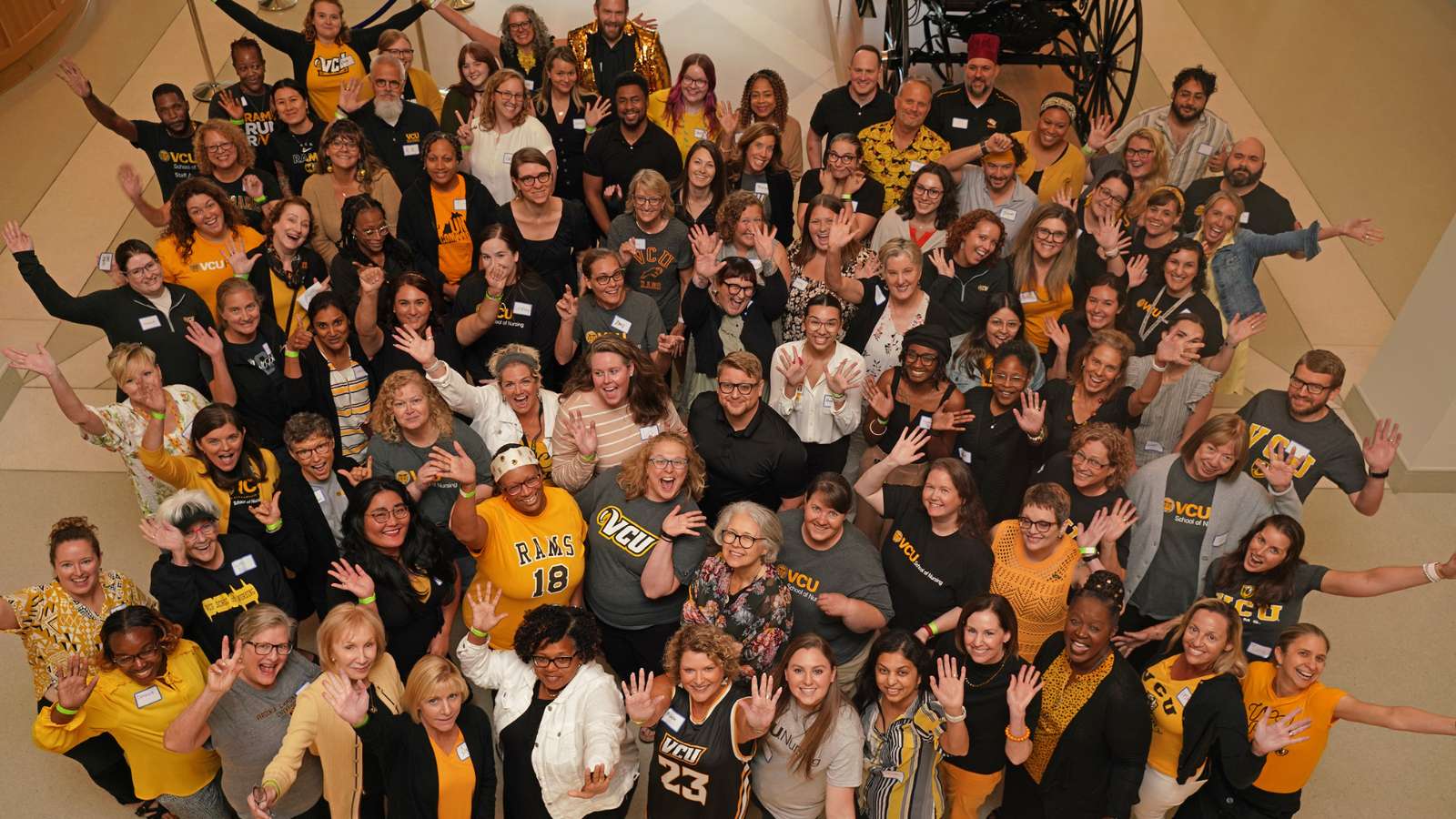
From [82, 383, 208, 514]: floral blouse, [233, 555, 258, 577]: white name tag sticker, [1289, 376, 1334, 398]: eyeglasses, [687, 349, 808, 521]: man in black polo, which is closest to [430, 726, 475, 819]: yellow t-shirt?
[233, 555, 258, 577]: white name tag sticker

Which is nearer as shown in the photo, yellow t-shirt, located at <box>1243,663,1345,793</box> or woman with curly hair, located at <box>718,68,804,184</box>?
yellow t-shirt, located at <box>1243,663,1345,793</box>

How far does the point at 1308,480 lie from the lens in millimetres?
5195

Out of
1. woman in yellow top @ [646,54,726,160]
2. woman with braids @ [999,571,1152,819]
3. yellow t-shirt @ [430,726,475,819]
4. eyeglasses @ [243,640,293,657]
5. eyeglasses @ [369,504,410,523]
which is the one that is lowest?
yellow t-shirt @ [430,726,475,819]

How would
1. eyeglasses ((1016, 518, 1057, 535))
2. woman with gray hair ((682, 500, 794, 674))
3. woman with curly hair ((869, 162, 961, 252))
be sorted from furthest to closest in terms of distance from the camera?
woman with curly hair ((869, 162, 961, 252)) → eyeglasses ((1016, 518, 1057, 535)) → woman with gray hair ((682, 500, 794, 674))

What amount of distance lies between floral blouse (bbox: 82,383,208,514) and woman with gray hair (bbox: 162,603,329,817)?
1.17 metres

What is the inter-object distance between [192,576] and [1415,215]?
8.59m

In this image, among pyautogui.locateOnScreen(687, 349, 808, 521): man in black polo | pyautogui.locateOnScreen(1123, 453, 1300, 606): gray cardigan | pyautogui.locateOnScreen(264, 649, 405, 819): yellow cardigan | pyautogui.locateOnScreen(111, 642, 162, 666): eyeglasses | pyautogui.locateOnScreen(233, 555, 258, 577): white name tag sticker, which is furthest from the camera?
pyautogui.locateOnScreen(687, 349, 808, 521): man in black polo

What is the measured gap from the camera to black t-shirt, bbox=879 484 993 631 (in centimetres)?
461

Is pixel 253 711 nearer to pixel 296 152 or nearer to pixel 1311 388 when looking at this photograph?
pixel 296 152

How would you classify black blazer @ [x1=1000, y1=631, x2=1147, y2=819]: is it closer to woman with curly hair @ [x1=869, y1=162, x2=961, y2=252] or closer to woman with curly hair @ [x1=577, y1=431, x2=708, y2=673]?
woman with curly hair @ [x1=577, y1=431, x2=708, y2=673]

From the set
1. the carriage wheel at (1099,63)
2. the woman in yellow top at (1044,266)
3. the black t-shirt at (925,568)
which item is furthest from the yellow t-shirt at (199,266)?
the carriage wheel at (1099,63)

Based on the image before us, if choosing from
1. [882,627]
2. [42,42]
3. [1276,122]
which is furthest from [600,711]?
[42,42]

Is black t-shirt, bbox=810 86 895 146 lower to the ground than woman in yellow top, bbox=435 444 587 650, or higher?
higher

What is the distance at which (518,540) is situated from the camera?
4688mm
